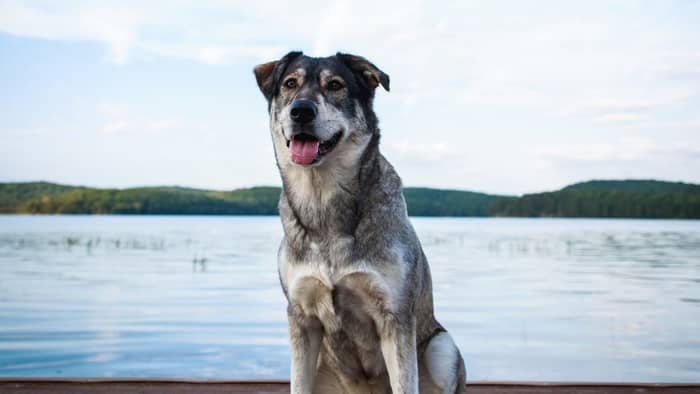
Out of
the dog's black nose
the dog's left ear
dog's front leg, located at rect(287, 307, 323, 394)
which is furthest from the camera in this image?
the dog's left ear

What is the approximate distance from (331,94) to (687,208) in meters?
83.9

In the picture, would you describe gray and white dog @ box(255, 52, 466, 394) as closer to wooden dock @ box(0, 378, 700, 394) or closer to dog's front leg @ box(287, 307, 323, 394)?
dog's front leg @ box(287, 307, 323, 394)

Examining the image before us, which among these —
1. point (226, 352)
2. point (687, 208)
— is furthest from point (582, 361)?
point (687, 208)

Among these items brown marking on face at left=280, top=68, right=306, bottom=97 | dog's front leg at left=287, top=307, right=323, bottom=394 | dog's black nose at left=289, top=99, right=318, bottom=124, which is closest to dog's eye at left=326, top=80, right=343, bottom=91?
brown marking on face at left=280, top=68, right=306, bottom=97

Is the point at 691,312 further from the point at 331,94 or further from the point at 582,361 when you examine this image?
the point at 331,94

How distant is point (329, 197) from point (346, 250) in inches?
13.3

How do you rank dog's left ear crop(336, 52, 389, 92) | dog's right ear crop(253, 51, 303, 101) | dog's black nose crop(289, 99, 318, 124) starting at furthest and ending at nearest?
dog's right ear crop(253, 51, 303, 101)
dog's left ear crop(336, 52, 389, 92)
dog's black nose crop(289, 99, 318, 124)

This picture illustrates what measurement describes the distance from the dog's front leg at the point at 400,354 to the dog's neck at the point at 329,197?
58 cm

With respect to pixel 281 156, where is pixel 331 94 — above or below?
above

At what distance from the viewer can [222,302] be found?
18047 millimetres

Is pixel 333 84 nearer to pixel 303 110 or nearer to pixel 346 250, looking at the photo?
pixel 303 110

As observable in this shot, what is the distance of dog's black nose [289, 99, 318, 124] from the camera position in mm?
4206

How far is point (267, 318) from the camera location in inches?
623

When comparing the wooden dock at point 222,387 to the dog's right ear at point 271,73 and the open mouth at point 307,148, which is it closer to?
the open mouth at point 307,148
